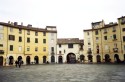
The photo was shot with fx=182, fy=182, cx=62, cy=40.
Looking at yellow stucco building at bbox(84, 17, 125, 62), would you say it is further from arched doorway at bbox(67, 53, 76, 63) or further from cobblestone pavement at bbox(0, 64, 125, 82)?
cobblestone pavement at bbox(0, 64, 125, 82)

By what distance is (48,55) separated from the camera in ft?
209

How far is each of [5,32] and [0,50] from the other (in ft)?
17.2

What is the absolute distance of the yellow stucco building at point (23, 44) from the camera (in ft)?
164

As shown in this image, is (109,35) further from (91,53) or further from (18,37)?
(18,37)

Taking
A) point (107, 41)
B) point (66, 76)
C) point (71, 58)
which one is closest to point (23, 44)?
point (71, 58)

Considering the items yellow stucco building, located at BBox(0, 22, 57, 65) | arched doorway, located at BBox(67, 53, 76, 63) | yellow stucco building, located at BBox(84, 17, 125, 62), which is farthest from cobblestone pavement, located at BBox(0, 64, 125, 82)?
arched doorway, located at BBox(67, 53, 76, 63)

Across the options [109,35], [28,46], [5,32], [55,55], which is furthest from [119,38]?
[5,32]

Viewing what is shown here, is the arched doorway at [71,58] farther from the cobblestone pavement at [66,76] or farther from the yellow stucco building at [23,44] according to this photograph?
the cobblestone pavement at [66,76]

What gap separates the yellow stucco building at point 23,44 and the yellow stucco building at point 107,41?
14764 mm

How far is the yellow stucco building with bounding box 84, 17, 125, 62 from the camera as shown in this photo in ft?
179

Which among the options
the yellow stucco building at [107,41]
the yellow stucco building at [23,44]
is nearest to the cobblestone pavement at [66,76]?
the yellow stucco building at [23,44]

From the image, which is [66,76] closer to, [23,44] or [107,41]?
[23,44]

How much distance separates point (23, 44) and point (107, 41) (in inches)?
1062

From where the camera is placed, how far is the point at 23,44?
2199 inches
